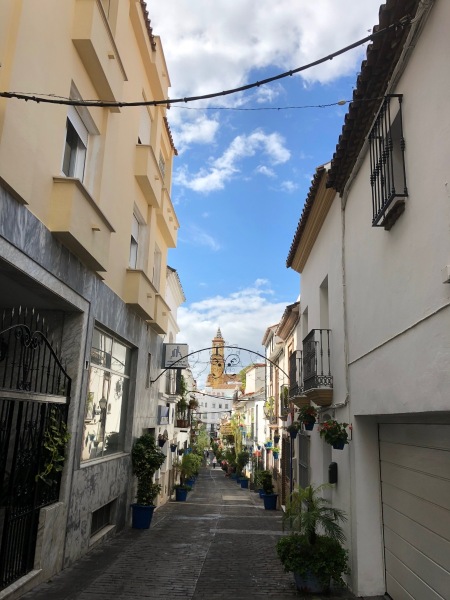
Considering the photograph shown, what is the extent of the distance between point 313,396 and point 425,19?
6419 mm

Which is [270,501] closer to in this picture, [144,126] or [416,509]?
[144,126]

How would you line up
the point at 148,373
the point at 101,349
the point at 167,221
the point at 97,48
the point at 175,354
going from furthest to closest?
the point at 175,354
the point at 167,221
the point at 148,373
the point at 101,349
the point at 97,48

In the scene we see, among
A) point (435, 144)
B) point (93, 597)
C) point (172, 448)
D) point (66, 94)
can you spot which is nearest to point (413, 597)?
point (93, 597)

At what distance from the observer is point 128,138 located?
1084 cm

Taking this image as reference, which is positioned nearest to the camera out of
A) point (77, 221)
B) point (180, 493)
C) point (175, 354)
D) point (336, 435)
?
point (77, 221)

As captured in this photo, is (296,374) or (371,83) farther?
(296,374)

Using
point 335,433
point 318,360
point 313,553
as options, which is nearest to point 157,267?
point 318,360

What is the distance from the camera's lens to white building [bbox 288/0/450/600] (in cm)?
444

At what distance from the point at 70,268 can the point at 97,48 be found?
3.40 m

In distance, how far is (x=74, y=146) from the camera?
8.05 m

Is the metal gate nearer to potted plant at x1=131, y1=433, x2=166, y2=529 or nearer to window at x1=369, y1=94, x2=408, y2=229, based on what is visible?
window at x1=369, y1=94, x2=408, y2=229

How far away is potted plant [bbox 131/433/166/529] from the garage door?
651cm

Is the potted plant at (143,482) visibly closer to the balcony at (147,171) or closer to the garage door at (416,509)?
the balcony at (147,171)

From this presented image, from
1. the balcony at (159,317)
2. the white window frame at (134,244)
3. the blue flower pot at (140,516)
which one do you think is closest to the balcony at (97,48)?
the white window frame at (134,244)
